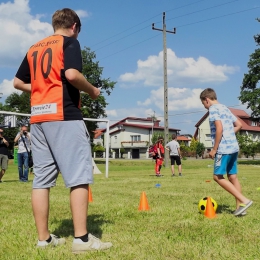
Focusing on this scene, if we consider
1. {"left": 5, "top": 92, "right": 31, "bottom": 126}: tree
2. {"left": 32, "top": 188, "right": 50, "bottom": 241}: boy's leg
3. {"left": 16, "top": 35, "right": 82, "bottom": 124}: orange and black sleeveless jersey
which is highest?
{"left": 5, "top": 92, "right": 31, "bottom": 126}: tree

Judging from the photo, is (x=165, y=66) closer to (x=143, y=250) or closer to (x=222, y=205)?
(x=222, y=205)

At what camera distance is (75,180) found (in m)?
3.63

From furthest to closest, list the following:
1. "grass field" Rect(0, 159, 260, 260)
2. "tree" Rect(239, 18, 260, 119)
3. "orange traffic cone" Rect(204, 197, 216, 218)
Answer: "tree" Rect(239, 18, 260, 119) → "orange traffic cone" Rect(204, 197, 216, 218) → "grass field" Rect(0, 159, 260, 260)

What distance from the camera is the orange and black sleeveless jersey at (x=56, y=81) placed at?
3.63 m

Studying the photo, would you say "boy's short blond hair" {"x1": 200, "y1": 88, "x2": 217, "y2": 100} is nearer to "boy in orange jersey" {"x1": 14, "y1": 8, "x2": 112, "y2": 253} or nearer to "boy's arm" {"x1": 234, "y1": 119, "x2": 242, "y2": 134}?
"boy's arm" {"x1": 234, "y1": 119, "x2": 242, "y2": 134}

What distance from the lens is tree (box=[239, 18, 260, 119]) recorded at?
41844 mm

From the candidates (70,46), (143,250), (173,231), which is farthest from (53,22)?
(173,231)

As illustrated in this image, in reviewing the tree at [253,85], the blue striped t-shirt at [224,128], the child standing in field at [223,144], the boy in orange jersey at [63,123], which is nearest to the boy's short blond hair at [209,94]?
the child standing in field at [223,144]

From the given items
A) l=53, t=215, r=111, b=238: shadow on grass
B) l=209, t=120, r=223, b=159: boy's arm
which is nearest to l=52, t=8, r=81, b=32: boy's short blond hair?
l=53, t=215, r=111, b=238: shadow on grass

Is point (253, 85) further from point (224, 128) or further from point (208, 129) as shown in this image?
point (208, 129)

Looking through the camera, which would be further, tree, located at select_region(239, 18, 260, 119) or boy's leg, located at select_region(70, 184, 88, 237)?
tree, located at select_region(239, 18, 260, 119)

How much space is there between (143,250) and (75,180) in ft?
2.92

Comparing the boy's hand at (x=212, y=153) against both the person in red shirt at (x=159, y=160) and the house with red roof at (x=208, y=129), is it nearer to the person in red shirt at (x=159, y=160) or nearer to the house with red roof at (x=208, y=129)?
the person in red shirt at (x=159, y=160)

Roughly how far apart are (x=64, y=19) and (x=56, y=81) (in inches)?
23.7
